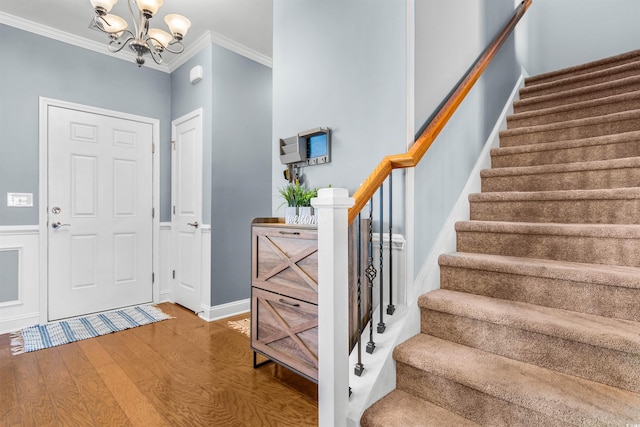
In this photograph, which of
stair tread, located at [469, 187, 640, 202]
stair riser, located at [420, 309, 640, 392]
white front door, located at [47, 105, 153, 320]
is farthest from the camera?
white front door, located at [47, 105, 153, 320]

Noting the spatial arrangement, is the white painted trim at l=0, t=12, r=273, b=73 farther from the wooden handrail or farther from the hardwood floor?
the hardwood floor

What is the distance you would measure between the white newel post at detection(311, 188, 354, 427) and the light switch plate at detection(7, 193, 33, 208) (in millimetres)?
3231

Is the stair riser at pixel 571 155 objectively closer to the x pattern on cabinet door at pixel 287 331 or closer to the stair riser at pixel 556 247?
the stair riser at pixel 556 247

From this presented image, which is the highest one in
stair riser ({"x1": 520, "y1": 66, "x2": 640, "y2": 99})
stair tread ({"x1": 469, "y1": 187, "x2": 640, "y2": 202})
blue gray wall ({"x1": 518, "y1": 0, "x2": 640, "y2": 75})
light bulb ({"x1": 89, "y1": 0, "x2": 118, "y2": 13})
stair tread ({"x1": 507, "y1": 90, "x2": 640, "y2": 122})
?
blue gray wall ({"x1": 518, "y1": 0, "x2": 640, "y2": 75})

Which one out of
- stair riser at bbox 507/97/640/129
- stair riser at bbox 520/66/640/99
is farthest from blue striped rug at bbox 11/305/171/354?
stair riser at bbox 520/66/640/99

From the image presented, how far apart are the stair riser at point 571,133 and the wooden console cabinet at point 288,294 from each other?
5.48ft

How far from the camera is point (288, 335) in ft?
6.23

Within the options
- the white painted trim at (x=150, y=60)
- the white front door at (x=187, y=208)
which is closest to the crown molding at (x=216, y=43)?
the white painted trim at (x=150, y=60)

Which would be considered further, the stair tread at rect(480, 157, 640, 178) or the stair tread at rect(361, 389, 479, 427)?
the stair tread at rect(480, 157, 640, 178)

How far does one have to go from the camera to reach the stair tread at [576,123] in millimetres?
2066

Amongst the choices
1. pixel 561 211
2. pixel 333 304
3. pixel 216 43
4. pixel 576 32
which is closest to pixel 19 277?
pixel 216 43

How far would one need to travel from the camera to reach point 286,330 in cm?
191

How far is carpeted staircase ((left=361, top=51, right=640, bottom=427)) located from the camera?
1128 millimetres

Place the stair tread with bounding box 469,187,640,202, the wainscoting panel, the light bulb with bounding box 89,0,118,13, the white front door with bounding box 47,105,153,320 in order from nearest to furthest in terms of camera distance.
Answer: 1. the stair tread with bounding box 469,187,640,202
2. the light bulb with bounding box 89,0,118,13
3. the wainscoting panel
4. the white front door with bounding box 47,105,153,320
